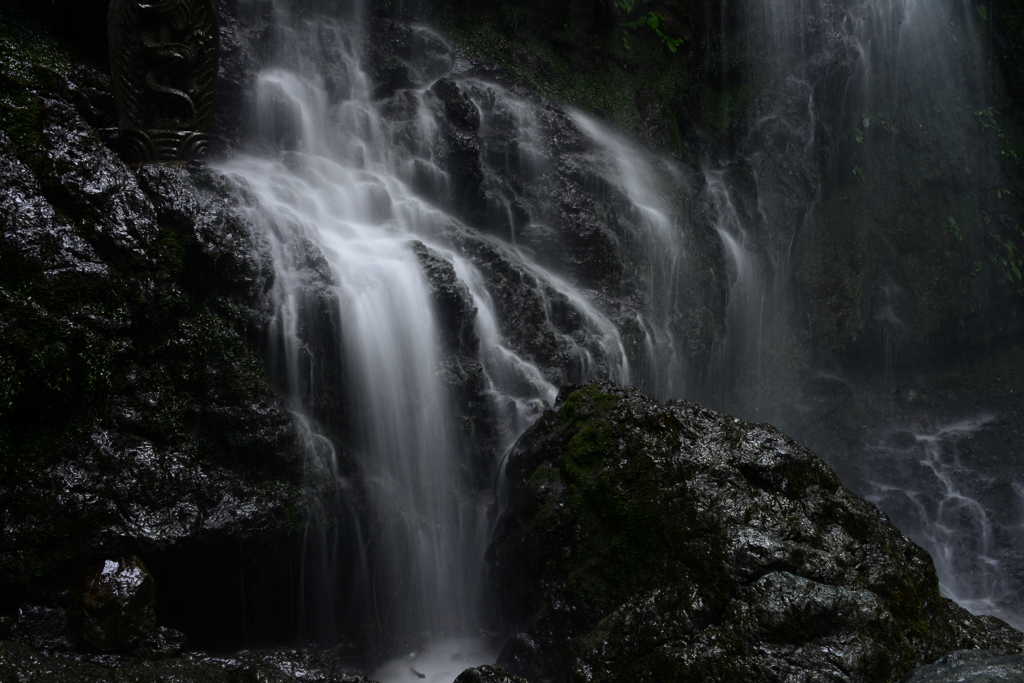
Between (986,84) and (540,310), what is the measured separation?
10.8m

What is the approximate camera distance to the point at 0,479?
396cm

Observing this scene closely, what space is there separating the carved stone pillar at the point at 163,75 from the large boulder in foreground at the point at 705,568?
4310 millimetres

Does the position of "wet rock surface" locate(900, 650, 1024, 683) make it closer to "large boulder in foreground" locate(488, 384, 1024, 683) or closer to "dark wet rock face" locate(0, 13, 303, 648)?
"large boulder in foreground" locate(488, 384, 1024, 683)

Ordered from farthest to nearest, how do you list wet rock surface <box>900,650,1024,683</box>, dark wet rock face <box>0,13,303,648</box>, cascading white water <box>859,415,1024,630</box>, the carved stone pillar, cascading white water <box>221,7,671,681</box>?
cascading white water <box>859,415,1024,630</box> → the carved stone pillar → cascading white water <box>221,7,671,681</box> → dark wet rock face <box>0,13,303,648</box> → wet rock surface <box>900,650,1024,683</box>

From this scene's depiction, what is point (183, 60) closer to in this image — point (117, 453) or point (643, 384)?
point (117, 453)

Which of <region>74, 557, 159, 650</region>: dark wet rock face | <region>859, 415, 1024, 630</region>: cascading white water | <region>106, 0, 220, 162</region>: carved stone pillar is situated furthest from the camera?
<region>859, 415, 1024, 630</region>: cascading white water

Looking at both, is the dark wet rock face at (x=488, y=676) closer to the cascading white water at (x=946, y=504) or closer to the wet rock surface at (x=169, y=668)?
the wet rock surface at (x=169, y=668)

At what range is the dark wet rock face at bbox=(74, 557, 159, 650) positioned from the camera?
12.5ft

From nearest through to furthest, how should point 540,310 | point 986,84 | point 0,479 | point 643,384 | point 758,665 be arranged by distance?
point 758,665
point 0,479
point 540,310
point 643,384
point 986,84

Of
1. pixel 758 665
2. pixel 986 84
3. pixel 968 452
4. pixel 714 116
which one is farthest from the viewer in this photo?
pixel 986 84

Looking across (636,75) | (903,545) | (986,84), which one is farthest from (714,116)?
(903,545)

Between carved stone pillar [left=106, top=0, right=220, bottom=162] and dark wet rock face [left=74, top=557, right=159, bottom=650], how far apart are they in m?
3.51

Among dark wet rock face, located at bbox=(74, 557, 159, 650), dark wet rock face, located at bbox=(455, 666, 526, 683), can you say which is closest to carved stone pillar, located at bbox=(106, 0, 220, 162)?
dark wet rock face, located at bbox=(74, 557, 159, 650)

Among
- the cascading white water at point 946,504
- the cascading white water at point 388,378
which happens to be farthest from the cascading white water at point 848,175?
the cascading white water at point 388,378
